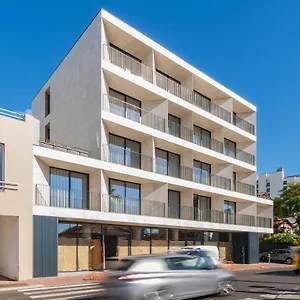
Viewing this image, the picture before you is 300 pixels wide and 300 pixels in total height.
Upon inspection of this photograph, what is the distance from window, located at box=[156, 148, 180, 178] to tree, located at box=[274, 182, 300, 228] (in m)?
24.5

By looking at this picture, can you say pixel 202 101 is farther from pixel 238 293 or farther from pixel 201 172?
pixel 238 293

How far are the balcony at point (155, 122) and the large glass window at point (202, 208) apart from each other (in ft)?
14.4

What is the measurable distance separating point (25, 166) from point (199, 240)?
1820 cm

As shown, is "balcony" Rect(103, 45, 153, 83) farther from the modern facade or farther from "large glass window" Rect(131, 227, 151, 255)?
"large glass window" Rect(131, 227, 151, 255)

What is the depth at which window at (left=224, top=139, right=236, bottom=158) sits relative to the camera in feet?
131

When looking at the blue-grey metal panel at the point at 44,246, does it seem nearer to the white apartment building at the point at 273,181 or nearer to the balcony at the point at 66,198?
the balcony at the point at 66,198

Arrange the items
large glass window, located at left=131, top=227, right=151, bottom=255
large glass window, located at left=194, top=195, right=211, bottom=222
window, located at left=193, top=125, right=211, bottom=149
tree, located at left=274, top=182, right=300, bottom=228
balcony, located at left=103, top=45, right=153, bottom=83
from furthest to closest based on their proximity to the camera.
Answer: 1. tree, located at left=274, top=182, right=300, bottom=228
2. window, located at left=193, top=125, right=211, bottom=149
3. large glass window, located at left=194, top=195, right=211, bottom=222
4. large glass window, located at left=131, top=227, right=151, bottom=255
5. balcony, located at left=103, top=45, right=153, bottom=83

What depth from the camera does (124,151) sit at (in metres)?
28.5

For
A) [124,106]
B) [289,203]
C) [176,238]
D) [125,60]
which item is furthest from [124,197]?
[289,203]

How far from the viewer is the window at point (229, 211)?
121 ft

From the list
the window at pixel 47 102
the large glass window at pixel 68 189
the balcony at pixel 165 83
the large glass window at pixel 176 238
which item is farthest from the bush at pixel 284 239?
the large glass window at pixel 68 189

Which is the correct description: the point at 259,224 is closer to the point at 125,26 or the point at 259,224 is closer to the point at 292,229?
the point at 292,229

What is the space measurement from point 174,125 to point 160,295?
22582mm

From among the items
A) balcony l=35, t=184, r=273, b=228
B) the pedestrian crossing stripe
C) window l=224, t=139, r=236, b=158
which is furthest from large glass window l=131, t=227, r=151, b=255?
window l=224, t=139, r=236, b=158
